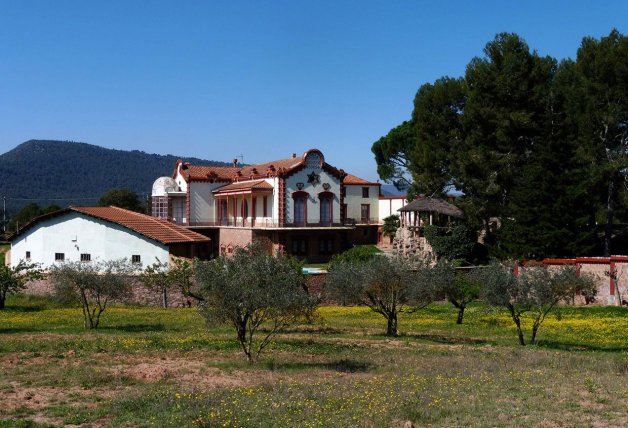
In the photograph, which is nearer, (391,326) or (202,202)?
(391,326)

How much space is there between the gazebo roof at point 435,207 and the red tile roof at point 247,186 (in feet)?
40.6

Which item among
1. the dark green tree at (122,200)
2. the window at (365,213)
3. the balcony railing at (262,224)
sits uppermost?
the dark green tree at (122,200)

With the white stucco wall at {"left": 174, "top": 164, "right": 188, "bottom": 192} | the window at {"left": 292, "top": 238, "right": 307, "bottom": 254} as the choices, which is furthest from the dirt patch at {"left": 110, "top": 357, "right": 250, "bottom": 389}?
the white stucco wall at {"left": 174, "top": 164, "right": 188, "bottom": 192}

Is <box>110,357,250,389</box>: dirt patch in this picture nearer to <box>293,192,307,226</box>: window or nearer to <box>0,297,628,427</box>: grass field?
<box>0,297,628,427</box>: grass field

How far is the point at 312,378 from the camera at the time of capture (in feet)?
54.1

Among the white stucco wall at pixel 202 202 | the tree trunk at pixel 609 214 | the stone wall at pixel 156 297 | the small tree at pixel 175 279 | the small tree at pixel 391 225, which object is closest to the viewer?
the small tree at pixel 175 279

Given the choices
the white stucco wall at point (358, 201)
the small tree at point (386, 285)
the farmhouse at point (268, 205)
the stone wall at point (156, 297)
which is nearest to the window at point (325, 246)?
the farmhouse at point (268, 205)

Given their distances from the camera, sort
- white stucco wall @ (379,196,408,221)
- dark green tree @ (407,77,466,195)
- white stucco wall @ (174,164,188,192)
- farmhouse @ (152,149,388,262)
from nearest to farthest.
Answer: dark green tree @ (407,77,466,195) → farmhouse @ (152,149,388,262) → white stucco wall @ (174,164,188,192) → white stucco wall @ (379,196,408,221)

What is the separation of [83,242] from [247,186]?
15852 mm

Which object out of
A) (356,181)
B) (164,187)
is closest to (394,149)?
(356,181)

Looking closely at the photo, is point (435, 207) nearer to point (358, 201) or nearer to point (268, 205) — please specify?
point (268, 205)

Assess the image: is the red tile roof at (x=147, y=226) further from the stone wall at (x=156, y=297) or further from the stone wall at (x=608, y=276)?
the stone wall at (x=608, y=276)

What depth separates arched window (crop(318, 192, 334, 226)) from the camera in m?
58.5

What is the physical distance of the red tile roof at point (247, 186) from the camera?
186 ft
